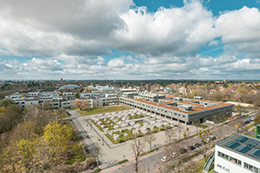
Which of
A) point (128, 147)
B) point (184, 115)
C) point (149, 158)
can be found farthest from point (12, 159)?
point (184, 115)

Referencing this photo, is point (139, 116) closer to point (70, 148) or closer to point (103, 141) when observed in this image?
point (103, 141)

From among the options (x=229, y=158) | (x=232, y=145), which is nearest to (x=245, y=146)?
(x=232, y=145)

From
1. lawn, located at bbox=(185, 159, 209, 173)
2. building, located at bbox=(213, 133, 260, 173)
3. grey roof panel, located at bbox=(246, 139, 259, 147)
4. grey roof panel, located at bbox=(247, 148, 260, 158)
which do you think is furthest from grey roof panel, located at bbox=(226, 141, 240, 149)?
lawn, located at bbox=(185, 159, 209, 173)

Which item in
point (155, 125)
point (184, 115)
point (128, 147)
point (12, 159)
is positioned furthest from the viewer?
point (184, 115)

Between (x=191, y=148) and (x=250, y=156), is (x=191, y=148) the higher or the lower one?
the lower one

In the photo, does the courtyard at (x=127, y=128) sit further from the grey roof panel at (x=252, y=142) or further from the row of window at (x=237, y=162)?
the grey roof panel at (x=252, y=142)

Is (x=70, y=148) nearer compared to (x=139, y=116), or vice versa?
(x=70, y=148)

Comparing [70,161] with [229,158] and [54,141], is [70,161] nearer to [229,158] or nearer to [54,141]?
[54,141]

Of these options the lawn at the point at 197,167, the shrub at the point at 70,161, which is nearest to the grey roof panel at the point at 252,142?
the lawn at the point at 197,167

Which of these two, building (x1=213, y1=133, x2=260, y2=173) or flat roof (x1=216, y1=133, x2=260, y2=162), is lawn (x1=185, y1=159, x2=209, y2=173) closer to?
building (x1=213, y1=133, x2=260, y2=173)
